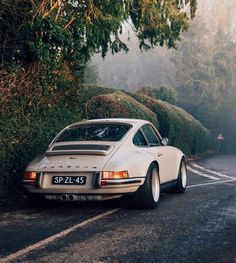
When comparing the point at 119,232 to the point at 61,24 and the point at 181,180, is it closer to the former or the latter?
the point at 181,180

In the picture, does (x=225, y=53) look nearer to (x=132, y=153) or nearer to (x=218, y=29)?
(x=218, y=29)

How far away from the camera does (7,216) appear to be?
7113 millimetres

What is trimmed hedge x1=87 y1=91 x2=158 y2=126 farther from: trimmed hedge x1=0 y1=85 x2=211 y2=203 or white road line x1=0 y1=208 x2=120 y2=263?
white road line x1=0 y1=208 x2=120 y2=263

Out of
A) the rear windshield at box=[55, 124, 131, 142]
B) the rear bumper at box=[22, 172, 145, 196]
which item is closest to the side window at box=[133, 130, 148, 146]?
the rear windshield at box=[55, 124, 131, 142]

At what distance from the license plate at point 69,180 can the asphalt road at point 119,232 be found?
1.68 ft

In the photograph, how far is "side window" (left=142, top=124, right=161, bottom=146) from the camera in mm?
8547

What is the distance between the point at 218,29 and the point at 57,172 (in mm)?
57489

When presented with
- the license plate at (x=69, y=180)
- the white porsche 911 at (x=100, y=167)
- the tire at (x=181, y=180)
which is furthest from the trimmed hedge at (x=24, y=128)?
the tire at (x=181, y=180)

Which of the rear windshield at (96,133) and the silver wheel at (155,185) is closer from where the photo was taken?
the silver wheel at (155,185)

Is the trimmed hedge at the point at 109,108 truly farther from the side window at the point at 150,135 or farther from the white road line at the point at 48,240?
the white road line at the point at 48,240

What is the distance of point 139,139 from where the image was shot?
8117 mm

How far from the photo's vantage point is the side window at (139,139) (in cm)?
794

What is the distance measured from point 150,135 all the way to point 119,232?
10.3 ft

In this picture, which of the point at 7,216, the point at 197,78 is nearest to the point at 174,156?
the point at 7,216
